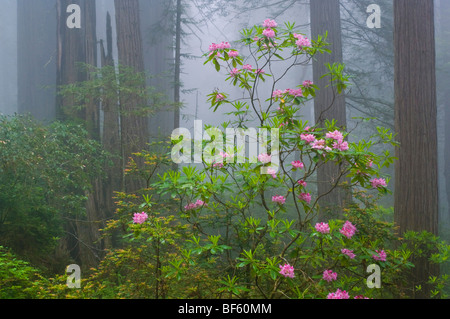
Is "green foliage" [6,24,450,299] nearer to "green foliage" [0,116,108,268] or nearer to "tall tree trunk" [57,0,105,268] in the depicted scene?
"green foliage" [0,116,108,268]

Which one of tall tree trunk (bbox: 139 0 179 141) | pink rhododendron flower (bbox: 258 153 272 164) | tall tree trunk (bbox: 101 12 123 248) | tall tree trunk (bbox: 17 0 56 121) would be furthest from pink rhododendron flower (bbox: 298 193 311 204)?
tall tree trunk (bbox: 17 0 56 121)

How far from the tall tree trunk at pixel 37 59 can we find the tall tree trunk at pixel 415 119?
744 centimetres

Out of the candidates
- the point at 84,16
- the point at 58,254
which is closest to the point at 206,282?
the point at 58,254

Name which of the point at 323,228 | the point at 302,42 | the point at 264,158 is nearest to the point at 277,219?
the point at 323,228

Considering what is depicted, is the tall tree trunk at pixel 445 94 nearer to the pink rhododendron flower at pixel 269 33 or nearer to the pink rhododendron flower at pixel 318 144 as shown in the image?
the pink rhododendron flower at pixel 269 33

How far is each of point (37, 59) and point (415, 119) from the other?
8538 mm

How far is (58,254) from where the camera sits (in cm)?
597

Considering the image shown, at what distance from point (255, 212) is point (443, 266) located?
4.29m

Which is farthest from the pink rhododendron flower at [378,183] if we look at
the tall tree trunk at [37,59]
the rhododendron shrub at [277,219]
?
the tall tree trunk at [37,59]

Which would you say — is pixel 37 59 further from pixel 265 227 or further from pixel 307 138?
pixel 307 138

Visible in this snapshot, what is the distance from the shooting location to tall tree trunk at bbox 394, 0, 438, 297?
16.0 ft

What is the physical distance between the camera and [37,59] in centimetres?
967

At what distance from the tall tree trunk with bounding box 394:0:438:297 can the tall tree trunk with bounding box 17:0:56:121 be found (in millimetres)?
7440
